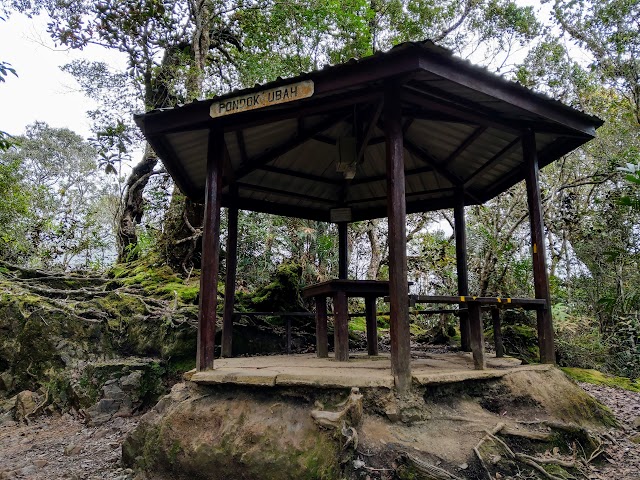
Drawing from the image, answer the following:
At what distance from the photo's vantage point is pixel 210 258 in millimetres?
4539

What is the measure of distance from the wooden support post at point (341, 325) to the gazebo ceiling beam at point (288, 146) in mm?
2455

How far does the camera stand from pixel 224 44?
491 inches

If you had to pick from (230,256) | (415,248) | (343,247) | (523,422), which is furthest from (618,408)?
(415,248)

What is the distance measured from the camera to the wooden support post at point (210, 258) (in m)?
4.38

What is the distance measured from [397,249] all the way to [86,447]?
4.48m

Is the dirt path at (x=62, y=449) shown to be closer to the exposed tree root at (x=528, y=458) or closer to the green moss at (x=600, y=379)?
the exposed tree root at (x=528, y=458)

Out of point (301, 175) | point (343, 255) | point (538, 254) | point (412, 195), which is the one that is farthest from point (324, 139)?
point (538, 254)

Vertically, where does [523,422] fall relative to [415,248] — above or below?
below

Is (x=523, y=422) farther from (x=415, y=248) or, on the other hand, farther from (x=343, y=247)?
(x=415, y=248)

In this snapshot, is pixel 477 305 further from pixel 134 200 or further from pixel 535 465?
pixel 134 200

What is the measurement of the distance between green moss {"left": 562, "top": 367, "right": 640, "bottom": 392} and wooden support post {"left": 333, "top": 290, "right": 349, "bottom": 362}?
3.46 meters

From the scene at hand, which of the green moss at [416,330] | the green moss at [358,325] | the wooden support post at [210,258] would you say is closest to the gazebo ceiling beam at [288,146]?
the wooden support post at [210,258]

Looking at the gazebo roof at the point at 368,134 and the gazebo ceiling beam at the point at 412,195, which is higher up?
the gazebo roof at the point at 368,134

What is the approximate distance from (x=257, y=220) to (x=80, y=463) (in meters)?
6.70
